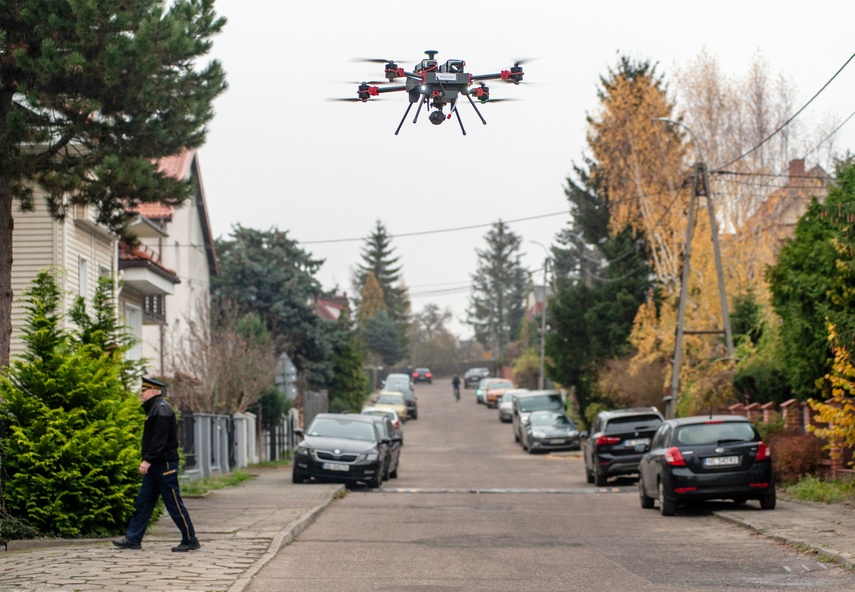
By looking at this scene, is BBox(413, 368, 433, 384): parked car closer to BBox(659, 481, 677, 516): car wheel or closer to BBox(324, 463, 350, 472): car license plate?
BBox(324, 463, 350, 472): car license plate

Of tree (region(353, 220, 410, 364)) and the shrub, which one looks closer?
the shrub

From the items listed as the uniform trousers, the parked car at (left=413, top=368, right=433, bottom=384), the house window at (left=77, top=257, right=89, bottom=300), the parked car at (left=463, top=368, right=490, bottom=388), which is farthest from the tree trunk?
the parked car at (left=413, top=368, right=433, bottom=384)

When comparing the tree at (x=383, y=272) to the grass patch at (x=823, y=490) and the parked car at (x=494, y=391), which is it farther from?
the grass patch at (x=823, y=490)

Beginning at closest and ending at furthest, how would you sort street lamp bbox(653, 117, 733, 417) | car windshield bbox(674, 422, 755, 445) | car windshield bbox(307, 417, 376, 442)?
car windshield bbox(674, 422, 755, 445)
car windshield bbox(307, 417, 376, 442)
street lamp bbox(653, 117, 733, 417)

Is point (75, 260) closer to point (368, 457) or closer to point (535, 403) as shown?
point (368, 457)

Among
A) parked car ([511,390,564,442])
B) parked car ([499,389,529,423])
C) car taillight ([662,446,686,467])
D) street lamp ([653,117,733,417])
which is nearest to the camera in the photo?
car taillight ([662,446,686,467])

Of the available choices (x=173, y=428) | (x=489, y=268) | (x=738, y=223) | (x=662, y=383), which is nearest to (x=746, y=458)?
(x=173, y=428)
